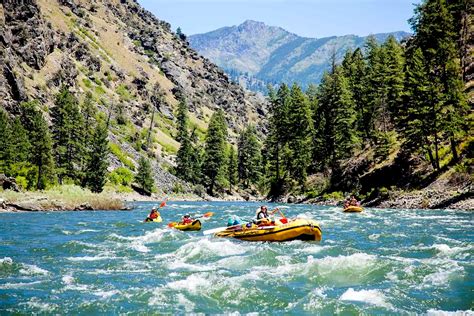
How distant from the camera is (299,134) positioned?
72250mm

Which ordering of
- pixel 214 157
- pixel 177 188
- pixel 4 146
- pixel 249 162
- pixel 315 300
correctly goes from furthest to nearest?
1. pixel 249 162
2. pixel 214 157
3. pixel 177 188
4. pixel 4 146
5. pixel 315 300

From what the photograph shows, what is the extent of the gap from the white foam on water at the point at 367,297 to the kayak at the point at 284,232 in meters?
9.53

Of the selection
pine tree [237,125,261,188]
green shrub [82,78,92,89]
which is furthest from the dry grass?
green shrub [82,78,92,89]

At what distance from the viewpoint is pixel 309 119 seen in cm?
7375

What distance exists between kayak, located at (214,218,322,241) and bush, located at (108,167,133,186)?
168 feet

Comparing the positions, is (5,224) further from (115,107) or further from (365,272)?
(115,107)

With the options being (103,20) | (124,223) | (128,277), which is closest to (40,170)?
(124,223)

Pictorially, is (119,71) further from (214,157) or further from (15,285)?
(15,285)

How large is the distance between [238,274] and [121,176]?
61953 millimetres

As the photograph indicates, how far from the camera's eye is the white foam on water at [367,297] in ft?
40.5

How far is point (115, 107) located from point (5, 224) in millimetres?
78440

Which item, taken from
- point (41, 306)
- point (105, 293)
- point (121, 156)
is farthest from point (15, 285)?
point (121, 156)

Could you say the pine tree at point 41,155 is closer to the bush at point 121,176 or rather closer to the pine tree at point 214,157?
the bush at point 121,176

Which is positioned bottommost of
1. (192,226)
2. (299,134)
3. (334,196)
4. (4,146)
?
(334,196)
